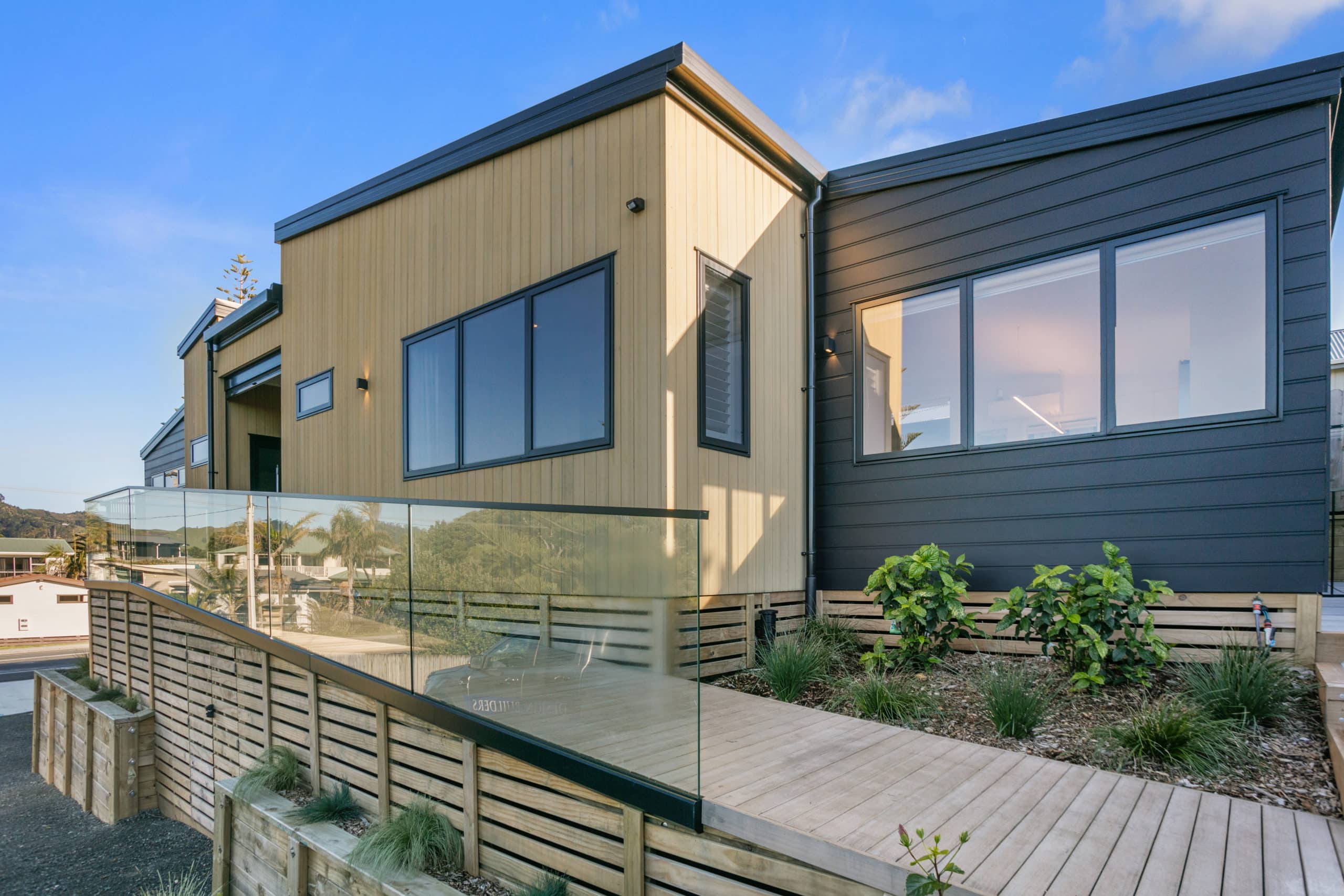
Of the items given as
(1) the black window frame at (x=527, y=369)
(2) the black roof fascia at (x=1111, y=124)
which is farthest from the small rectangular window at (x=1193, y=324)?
(1) the black window frame at (x=527, y=369)

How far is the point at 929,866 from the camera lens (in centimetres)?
230

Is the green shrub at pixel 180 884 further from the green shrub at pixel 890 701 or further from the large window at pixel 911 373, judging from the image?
the large window at pixel 911 373

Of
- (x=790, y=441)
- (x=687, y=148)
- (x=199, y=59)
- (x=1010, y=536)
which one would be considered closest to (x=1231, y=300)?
(x=1010, y=536)

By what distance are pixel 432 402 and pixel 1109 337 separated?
5.40 metres

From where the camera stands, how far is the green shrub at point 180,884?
6.05 metres

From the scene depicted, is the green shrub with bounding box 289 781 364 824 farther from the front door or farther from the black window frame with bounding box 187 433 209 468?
the black window frame with bounding box 187 433 209 468

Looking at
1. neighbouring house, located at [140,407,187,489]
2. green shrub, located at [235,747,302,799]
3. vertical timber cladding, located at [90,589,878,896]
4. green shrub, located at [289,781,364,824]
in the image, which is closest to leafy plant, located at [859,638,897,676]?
vertical timber cladding, located at [90,589,878,896]

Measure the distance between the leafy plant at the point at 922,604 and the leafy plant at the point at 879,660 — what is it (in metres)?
0.07

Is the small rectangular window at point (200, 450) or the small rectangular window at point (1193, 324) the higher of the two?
the small rectangular window at point (1193, 324)

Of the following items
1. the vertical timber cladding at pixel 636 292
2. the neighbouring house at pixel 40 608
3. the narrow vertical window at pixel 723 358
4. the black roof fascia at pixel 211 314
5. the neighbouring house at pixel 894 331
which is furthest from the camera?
the neighbouring house at pixel 40 608

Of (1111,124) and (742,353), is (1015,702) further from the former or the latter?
(1111,124)

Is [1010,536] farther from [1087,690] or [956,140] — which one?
[956,140]

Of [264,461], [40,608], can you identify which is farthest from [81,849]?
[40,608]

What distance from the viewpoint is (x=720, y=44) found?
40.8 feet
